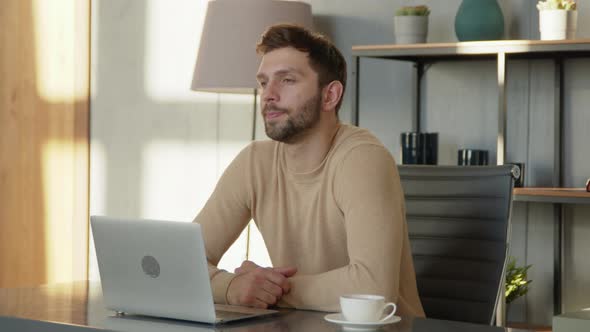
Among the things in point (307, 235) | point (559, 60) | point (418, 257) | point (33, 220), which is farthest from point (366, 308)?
point (33, 220)

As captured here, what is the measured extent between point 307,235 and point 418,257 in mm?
382

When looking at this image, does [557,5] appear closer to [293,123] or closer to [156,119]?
[293,123]

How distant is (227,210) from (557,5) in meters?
1.51

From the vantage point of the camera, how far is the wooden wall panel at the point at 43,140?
15.1ft

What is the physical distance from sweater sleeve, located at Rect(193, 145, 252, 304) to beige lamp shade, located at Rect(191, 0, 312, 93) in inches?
46.9

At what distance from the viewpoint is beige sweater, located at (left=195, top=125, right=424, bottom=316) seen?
1.99m

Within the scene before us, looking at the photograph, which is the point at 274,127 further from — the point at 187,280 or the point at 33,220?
the point at 33,220

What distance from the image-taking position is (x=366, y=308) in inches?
61.4

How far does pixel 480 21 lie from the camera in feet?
11.2

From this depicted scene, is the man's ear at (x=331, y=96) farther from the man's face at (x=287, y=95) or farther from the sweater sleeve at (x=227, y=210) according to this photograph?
the sweater sleeve at (x=227, y=210)

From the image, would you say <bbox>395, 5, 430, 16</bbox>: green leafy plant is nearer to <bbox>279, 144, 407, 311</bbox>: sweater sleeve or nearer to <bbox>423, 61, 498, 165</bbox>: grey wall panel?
<bbox>423, 61, 498, 165</bbox>: grey wall panel

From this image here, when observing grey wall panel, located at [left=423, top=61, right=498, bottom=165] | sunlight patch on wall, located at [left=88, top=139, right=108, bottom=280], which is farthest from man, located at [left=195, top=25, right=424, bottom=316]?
sunlight patch on wall, located at [left=88, top=139, right=108, bottom=280]

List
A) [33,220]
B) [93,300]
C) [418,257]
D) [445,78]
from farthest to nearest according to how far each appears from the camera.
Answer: [33,220] < [445,78] < [418,257] < [93,300]

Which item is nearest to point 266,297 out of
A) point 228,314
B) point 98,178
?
point 228,314
